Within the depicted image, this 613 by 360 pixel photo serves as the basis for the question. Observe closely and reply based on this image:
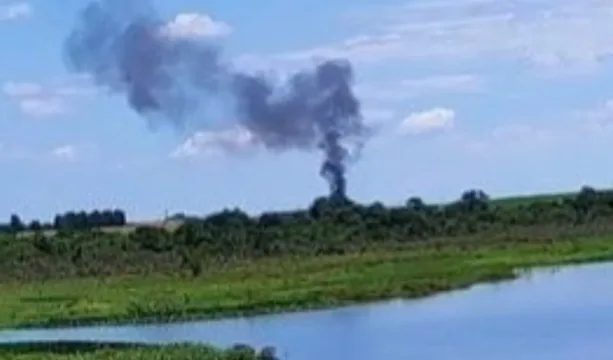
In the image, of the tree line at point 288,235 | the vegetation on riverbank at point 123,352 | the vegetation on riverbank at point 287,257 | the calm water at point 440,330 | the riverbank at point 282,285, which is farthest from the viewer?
the tree line at point 288,235

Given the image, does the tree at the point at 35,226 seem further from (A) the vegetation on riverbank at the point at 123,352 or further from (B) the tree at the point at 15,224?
(A) the vegetation on riverbank at the point at 123,352

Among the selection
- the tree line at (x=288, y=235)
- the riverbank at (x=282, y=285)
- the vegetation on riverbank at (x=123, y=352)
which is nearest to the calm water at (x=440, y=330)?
the riverbank at (x=282, y=285)

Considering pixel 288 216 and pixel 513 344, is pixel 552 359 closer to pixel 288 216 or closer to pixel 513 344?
pixel 513 344

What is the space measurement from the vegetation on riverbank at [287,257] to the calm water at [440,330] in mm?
2796

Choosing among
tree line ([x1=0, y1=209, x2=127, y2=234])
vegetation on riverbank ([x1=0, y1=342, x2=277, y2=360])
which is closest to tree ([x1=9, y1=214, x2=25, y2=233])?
tree line ([x1=0, y1=209, x2=127, y2=234])

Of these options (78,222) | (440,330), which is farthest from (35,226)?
(440,330)

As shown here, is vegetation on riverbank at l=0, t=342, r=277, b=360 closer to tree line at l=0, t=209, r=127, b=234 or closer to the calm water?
the calm water

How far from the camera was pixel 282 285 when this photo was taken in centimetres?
6059

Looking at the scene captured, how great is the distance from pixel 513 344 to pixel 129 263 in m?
35.6

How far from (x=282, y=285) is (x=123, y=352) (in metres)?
20.1

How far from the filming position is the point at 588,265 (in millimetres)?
68125

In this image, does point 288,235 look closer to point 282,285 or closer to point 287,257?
point 287,257

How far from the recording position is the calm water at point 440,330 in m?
42.7

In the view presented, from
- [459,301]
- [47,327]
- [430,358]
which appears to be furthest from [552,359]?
[47,327]
